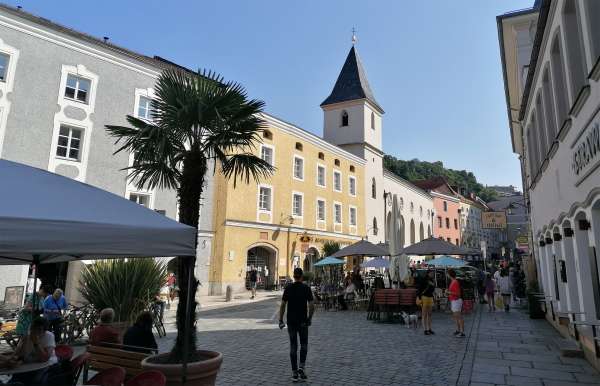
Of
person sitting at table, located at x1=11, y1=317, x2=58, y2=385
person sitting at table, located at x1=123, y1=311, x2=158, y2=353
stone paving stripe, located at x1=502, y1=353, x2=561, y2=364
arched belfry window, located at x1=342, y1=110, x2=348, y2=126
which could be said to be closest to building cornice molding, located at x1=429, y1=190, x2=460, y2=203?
arched belfry window, located at x1=342, y1=110, x2=348, y2=126

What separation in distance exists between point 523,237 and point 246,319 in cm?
2375

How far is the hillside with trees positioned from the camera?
8188cm

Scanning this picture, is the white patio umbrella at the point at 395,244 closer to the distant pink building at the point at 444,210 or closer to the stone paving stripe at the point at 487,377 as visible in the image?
the stone paving stripe at the point at 487,377

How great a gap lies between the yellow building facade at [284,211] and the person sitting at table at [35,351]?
19.7 metres

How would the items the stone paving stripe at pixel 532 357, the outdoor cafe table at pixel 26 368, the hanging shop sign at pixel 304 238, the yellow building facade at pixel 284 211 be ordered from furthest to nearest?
the hanging shop sign at pixel 304 238 → the yellow building facade at pixel 284 211 → the stone paving stripe at pixel 532 357 → the outdoor cafe table at pixel 26 368

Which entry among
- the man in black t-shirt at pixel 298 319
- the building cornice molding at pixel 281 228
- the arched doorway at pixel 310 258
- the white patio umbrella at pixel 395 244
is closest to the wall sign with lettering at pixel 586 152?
the man in black t-shirt at pixel 298 319

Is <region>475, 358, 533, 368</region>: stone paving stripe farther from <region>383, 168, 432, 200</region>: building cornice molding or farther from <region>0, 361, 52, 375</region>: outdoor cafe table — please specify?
<region>383, 168, 432, 200</region>: building cornice molding

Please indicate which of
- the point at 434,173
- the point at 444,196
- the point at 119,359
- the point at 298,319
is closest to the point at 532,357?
the point at 298,319

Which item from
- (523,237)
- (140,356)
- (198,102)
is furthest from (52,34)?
(523,237)

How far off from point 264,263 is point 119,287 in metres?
19.2

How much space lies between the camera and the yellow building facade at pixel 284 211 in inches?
1013

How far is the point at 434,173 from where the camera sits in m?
94.4

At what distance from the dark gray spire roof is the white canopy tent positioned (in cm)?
4047

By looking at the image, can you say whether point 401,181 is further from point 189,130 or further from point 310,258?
point 189,130
